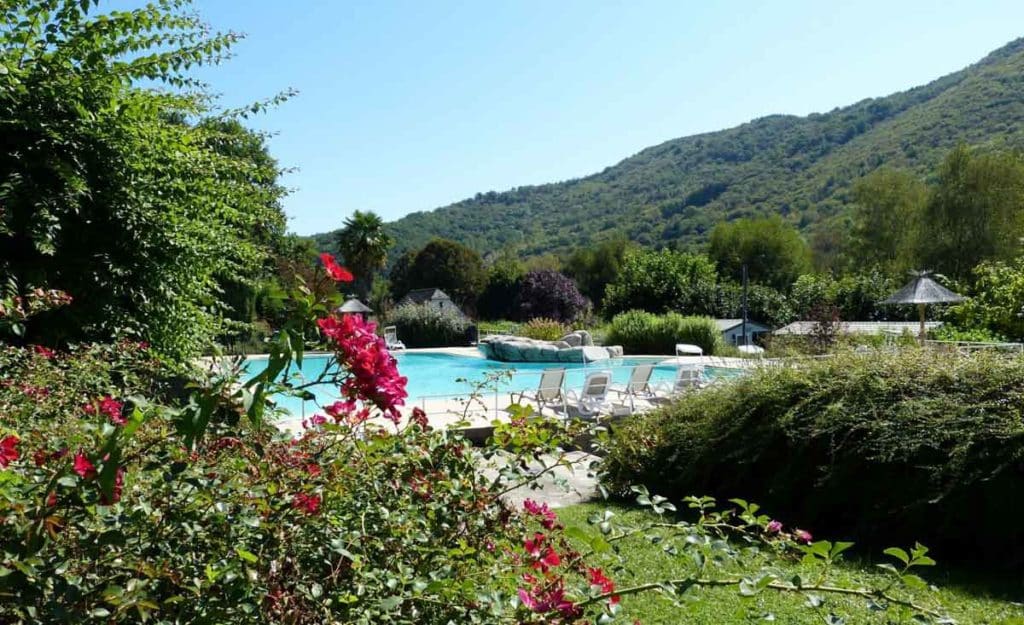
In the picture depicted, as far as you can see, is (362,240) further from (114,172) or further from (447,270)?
(114,172)

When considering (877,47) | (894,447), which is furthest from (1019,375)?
(877,47)

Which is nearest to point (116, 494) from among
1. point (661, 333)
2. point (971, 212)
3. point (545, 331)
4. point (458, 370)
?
point (458, 370)

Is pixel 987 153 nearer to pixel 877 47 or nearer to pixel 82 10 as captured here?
pixel 877 47

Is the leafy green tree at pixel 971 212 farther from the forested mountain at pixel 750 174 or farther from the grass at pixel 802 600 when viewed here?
the grass at pixel 802 600

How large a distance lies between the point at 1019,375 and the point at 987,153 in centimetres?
3709

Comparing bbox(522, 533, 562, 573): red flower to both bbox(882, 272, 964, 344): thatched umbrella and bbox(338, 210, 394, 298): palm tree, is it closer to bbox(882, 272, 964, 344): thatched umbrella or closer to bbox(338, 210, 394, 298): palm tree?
bbox(882, 272, 964, 344): thatched umbrella

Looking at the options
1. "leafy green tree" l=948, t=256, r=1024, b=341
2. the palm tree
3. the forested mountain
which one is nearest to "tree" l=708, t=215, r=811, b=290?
the forested mountain

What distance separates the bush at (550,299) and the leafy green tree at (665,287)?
154 inches

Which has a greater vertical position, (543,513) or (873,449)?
(543,513)

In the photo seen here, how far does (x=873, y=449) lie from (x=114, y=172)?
5.73 meters

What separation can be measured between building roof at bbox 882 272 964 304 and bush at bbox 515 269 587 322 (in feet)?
63.2

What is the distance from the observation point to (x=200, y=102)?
17.5ft

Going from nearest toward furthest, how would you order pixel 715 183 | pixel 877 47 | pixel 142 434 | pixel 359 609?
pixel 359 609
pixel 142 434
pixel 877 47
pixel 715 183

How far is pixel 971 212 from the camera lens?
3406cm
